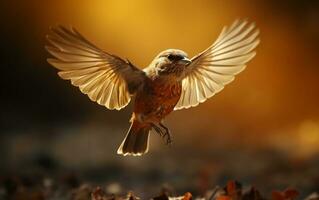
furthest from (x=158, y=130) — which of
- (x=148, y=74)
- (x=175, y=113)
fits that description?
(x=175, y=113)

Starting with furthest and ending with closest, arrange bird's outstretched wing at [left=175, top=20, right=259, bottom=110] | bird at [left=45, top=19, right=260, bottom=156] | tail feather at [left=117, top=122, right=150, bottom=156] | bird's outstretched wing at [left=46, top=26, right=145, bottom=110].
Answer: tail feather at [left=117, top=122, right=150, bottom=156] < bird's outstretched wing at [left=175, top=20, right=259, bottom=110] < bird at [left=45, top=19, right=260, bottom=156] < bird's outstretched wing at [left=46, top=26, right=145, bottom=110]

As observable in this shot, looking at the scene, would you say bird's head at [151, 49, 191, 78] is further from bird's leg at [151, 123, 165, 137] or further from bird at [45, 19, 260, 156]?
bird's leg at [151, 123, 165, 137]

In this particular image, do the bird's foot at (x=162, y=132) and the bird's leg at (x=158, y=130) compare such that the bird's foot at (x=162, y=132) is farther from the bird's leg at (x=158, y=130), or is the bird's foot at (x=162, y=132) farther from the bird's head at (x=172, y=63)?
the bird's head at (x=172, y=63)

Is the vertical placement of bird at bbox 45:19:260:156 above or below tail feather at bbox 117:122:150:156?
above

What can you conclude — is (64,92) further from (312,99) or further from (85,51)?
(85,51)

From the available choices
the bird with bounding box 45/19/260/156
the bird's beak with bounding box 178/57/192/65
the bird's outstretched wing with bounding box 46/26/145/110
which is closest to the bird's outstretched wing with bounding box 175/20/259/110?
the bird with bounding box 45/19/260/156

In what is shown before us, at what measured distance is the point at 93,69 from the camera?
1.91 m

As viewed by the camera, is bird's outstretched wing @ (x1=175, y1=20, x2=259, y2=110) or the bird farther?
bird's outstretched wing @ (x1=175, y1=20, x2=259, y2=110)

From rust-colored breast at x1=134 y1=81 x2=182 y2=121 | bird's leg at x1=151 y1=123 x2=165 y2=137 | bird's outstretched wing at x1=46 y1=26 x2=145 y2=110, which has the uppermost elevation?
bird's outstretched wing at x1=46 y1=26 x2=145 y2=110

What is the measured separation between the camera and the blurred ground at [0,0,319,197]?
138 inches

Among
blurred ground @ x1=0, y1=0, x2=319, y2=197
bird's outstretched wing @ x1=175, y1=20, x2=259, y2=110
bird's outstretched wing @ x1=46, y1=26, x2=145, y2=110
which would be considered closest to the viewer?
bird's outstretched wing @ x1=46, y1=26, x2=145, y2=110

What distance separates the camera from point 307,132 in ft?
14.0

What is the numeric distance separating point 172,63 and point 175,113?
2392 mm

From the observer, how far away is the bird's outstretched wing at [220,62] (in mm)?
1970
